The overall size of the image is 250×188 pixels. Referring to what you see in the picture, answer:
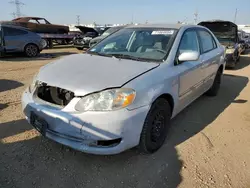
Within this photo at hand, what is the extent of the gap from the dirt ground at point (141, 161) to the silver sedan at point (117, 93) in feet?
0.98

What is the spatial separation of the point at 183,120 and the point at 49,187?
98.6 inches

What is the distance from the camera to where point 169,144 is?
3246 mm

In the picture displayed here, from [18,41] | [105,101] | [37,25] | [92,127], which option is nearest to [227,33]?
[18,41]

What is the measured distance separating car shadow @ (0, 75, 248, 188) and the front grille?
71 cm

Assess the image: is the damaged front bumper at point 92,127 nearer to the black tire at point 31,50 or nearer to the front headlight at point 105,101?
the front headlight at point 105,101

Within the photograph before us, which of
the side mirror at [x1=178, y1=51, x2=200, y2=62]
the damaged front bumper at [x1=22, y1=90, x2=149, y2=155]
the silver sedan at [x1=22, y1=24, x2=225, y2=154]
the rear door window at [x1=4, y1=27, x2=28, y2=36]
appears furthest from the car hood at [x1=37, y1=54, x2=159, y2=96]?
the rear door window at [x1=4, y1=27, x2=28, y2=36]

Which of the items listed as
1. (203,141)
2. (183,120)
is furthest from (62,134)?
(183,120)

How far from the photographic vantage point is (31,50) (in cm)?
1099

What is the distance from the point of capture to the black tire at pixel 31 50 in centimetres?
1081

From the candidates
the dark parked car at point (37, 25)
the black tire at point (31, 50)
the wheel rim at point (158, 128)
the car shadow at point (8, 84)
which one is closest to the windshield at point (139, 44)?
the wheel rim at point (158, 128)

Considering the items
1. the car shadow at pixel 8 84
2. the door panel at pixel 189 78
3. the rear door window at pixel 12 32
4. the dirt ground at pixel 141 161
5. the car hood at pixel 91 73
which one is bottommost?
the dirt ground at pixel 141 161

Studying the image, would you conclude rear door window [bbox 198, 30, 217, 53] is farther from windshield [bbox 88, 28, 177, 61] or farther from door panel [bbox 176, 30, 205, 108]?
windshield [bbox 88, 28, 177, 61]

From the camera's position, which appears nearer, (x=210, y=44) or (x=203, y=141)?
(x=203, y=141)

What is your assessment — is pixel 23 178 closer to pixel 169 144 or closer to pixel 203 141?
pixel 169 144
